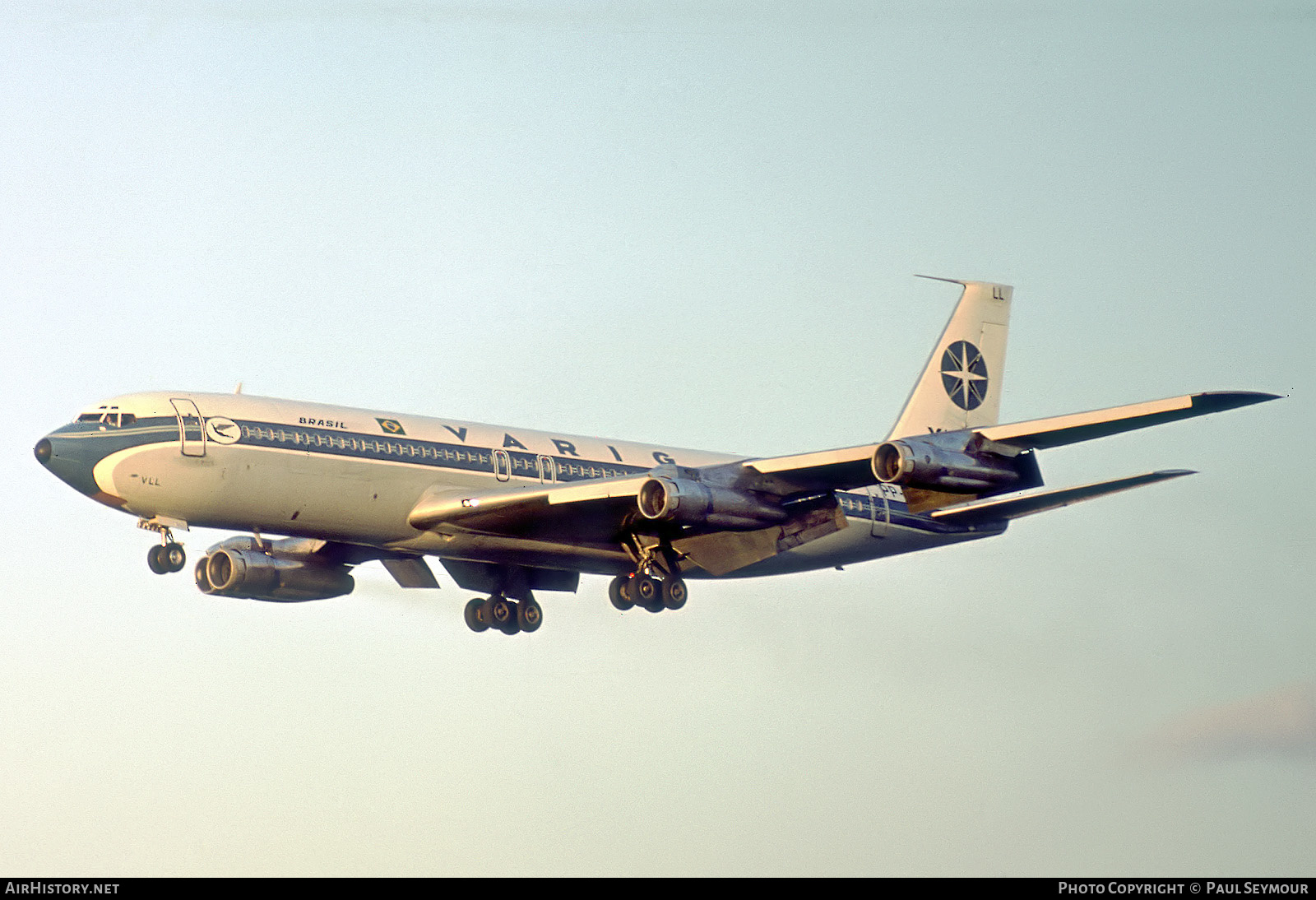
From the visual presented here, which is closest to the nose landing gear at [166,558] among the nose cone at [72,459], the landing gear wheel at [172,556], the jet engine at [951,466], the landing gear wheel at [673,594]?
the landing gear wheel at [172,556]

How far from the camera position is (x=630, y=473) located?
51750 millimetres

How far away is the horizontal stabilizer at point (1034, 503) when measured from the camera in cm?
4872

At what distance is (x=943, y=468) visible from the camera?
4431cm

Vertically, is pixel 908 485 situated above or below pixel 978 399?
below

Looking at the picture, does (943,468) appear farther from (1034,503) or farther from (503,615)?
(503,615)

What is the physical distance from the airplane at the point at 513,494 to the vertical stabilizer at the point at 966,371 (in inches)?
170

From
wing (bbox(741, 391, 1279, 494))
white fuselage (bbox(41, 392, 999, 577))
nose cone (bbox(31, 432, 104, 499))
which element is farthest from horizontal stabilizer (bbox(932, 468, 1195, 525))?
nose cone (bbox(31, 432, 104, 499))

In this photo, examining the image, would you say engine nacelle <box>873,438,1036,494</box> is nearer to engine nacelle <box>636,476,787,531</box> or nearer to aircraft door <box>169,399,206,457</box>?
engine nacelle <box>636,476,787,531</box>

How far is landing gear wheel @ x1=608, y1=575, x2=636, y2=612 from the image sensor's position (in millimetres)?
50312

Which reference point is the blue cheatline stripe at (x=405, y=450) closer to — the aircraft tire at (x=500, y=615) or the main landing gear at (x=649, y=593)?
the main landing gear at (x=649, y=593)

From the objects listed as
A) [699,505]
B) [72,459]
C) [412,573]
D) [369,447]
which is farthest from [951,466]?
[72,459]
